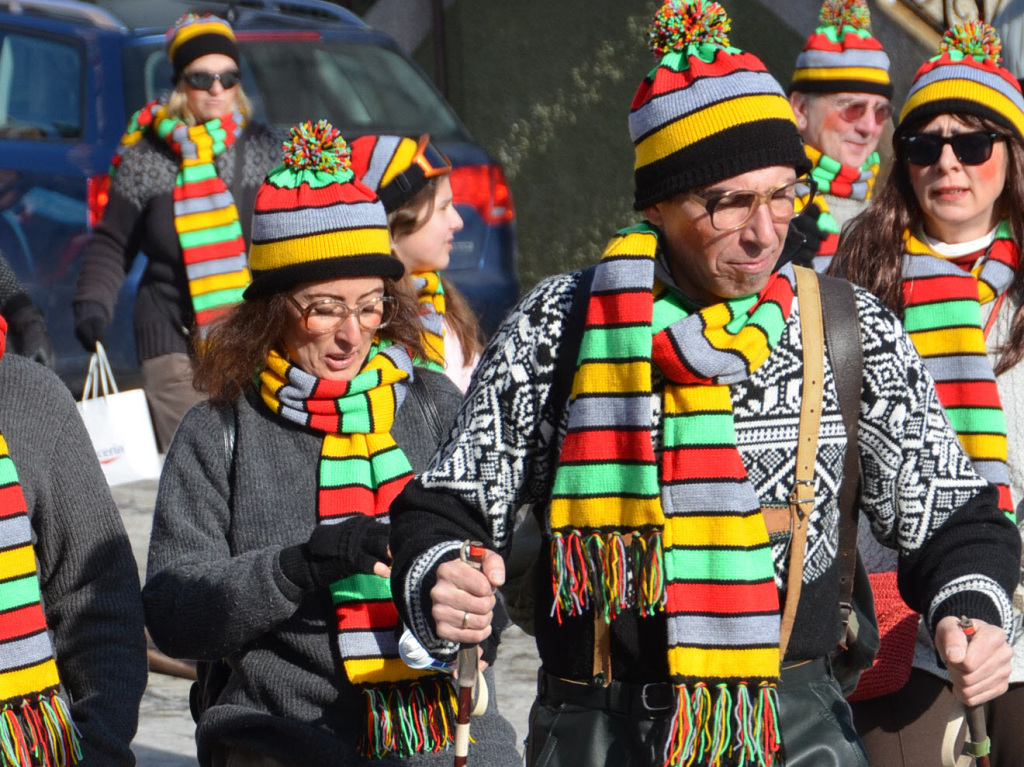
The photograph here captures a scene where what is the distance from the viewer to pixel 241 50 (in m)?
9.95

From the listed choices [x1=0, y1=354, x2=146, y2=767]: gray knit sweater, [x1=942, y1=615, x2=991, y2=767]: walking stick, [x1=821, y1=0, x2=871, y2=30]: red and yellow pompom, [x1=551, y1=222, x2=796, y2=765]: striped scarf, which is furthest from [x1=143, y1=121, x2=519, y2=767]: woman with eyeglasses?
[x1=821, y1=0, x2=871, y2=30]: red and yellow pompom

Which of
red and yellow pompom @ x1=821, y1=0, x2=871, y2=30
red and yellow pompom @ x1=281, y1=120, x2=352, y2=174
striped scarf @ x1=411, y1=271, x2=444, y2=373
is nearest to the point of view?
red and yellow pompom @ x1=281, y1=120, x2=352, y2=174

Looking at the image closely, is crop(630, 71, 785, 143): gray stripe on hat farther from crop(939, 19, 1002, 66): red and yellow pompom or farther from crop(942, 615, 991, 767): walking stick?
crop(939, 19, 1002, 66): red and yellow pompom

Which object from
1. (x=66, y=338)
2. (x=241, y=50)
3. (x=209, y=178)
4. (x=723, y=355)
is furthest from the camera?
(x=241, y=50)

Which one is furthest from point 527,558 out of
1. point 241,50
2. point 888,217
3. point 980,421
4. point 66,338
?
point 241,50

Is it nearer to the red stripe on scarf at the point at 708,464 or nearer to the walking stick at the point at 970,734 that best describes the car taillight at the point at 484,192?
the walking stick at the point at 970,734

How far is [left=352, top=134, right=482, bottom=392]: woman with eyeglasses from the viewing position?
17.0 ft

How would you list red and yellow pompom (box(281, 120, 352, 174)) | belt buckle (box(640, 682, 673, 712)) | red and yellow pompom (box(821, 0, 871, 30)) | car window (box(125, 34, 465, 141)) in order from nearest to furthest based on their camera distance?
belt buckle (box(640, 682, 673, 712)) < red and yellow pompom (box(281, 120, 352, 174)) < red and yellow pompom (box(821, 0, 871, 30)) < car window (box(125, 34, 465, 141))

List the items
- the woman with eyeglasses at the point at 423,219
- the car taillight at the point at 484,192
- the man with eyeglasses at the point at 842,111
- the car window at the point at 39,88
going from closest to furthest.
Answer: the woman with eyeglasses at the point at 423,219
the man with eyeglasses at the point at 842,111
the car window at the point at 39,88
the car taillight at the point at 484,192

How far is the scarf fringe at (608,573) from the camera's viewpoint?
288 cm

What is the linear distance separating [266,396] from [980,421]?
1520mm

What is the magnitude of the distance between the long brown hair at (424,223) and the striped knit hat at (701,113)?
2.16 meters

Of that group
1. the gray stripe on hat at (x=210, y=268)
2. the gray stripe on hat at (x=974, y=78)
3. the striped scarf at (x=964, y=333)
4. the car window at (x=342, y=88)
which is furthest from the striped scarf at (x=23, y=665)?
the car window at (x=342, y=88)

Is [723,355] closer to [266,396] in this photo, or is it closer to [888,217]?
[266,396]
